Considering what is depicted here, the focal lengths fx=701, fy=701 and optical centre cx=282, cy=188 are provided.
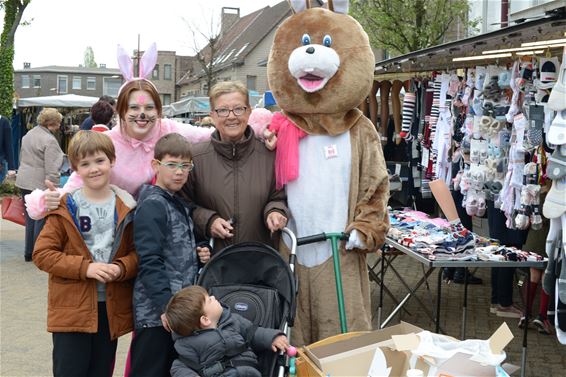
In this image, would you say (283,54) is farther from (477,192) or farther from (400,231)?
(477,192)

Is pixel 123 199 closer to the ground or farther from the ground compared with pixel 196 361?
farther from the ground

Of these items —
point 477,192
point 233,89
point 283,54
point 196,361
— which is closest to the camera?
point 196,361

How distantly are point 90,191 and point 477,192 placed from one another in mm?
4478

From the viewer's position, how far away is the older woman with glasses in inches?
147

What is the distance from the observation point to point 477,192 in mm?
6938

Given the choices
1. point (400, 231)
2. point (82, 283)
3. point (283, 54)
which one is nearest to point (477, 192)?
point (400, 231)

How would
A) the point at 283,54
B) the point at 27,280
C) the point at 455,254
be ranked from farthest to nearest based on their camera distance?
the point at 27,280 → the point at 455,254 → the point at 283,54

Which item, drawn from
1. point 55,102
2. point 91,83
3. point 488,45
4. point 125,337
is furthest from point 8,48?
point 91,83

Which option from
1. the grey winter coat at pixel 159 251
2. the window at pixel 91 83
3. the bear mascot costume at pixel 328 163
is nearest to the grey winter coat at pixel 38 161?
the bear mascot costume at pixel 328 163

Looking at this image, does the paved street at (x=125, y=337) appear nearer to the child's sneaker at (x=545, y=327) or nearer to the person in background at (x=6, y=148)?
the child's sneaker at (x=545, y=327)

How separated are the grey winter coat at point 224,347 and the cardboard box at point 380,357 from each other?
0.68ft

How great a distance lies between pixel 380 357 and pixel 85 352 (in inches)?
58.6

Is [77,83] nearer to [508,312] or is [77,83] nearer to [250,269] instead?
[508,312]

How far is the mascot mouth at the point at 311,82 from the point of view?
157 inches
